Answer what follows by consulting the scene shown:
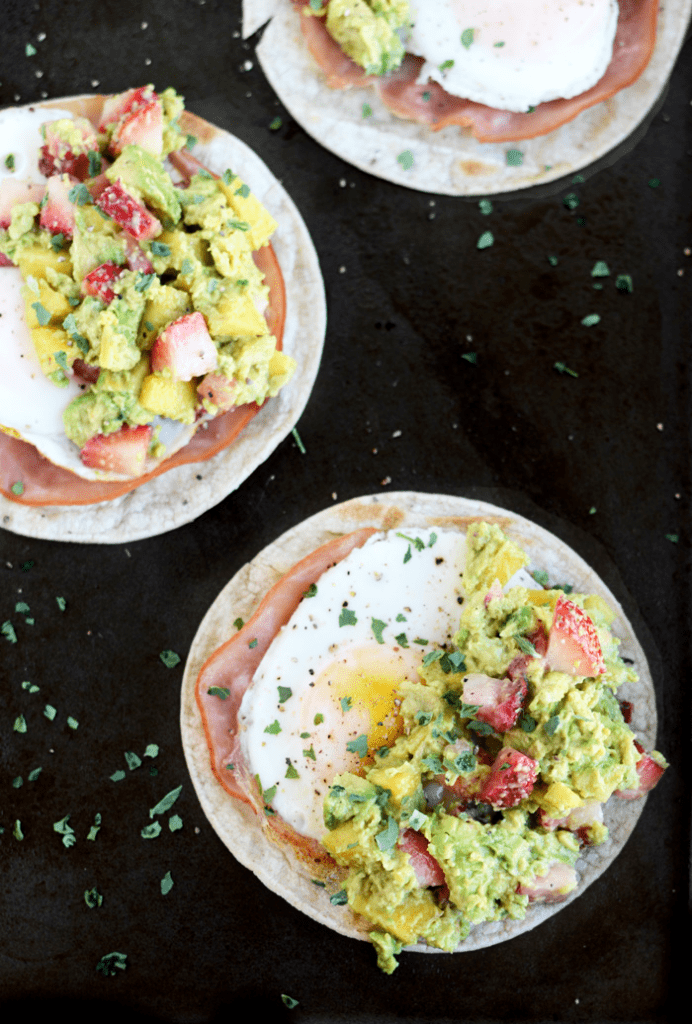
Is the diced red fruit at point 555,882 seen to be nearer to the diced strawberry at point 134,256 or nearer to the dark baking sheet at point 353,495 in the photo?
the dark baking sheet at point 353,495

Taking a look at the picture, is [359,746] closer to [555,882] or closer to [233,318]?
[555,882]

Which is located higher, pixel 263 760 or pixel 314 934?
pixel 263 760

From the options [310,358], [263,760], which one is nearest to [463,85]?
[310,358]

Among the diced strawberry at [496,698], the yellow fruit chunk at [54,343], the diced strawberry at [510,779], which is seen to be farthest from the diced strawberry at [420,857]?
the yellow fruit chunk at [54,343]

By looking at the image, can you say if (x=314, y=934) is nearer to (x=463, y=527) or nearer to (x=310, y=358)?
(x=463, y=527)

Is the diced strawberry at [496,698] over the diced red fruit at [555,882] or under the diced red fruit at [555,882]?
over

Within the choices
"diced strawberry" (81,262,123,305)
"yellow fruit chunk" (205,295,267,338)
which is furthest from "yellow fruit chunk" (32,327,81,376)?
"yellow fruit chunk" (205,295,267,338)
